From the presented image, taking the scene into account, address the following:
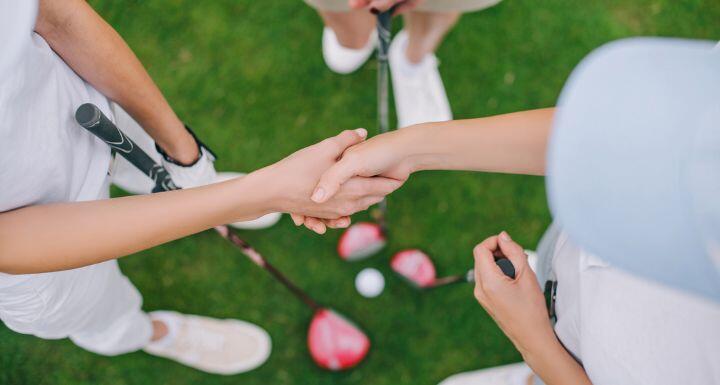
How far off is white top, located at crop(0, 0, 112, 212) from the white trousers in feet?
0.66

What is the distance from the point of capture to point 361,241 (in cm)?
227

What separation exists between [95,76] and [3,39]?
51 cm

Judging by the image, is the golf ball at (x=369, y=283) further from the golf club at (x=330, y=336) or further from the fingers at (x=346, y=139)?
the fingers at (x=346, y=139)

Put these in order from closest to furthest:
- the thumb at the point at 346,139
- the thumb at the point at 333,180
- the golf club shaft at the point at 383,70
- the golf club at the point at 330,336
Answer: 1. the thumb at the point at 333,180
2. the thumb at the point at 346,139
3. the golf club shaft at the point at 383,70
4. the golf club at the point at 330,336

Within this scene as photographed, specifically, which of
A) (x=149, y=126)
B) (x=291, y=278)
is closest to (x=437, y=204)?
(x=291, y=278)

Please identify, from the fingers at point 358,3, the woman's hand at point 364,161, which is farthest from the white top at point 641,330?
the fingers at point 358,3

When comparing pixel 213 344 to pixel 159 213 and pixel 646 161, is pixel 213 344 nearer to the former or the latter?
pixel 159 213

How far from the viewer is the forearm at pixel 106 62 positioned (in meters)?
1.22

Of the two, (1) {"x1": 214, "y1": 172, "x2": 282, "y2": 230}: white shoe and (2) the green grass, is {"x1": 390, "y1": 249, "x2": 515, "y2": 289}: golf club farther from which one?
(1) {"x1": 214, "y1": 172, "x2": 282, "y2": 230}: white shoe

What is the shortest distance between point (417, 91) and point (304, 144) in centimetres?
59

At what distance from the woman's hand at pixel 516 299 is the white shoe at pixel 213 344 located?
48.8 inches

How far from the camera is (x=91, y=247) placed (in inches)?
47.3

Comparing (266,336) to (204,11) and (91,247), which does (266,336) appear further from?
(204,11)

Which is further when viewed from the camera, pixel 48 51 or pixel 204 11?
pixel 204 11
